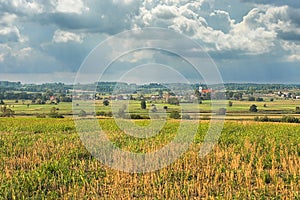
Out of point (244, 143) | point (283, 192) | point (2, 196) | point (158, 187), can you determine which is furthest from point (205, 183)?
point (244, 143)

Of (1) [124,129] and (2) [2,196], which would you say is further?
(1) [124,129]

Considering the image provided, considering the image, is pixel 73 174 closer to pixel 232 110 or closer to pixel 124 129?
pixel 124 129

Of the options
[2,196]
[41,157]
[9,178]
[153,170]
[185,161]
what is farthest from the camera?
[41,157]

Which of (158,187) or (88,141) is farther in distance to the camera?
(88,141)

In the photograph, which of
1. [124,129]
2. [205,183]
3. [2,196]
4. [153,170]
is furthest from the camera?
[124,129]

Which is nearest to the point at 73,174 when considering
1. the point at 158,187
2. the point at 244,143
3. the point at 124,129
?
the point at 158,187

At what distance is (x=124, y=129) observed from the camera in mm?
22531

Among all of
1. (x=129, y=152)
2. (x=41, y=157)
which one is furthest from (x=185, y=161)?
(x=41, y=157)

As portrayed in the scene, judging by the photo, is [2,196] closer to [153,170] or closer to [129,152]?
[153,170]

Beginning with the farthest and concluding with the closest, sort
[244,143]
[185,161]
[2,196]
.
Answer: [244,143]
[185,161]
[2,196]

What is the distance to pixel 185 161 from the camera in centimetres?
1258

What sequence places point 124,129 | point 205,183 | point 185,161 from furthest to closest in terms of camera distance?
point 124,129 < point 185,161 < point 205,183

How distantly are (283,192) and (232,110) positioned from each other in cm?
5025

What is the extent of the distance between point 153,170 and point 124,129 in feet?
36.2
